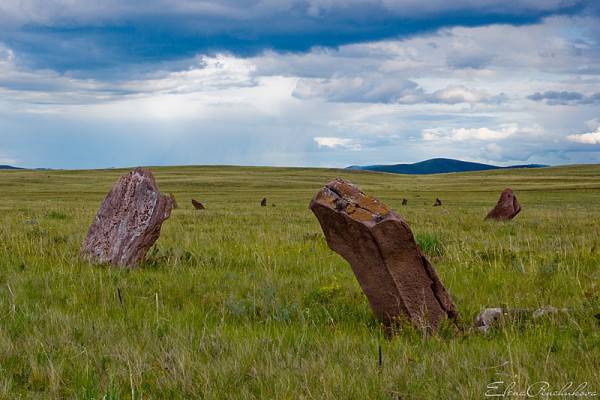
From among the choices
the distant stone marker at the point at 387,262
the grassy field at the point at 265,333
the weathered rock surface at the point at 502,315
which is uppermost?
the distant stone marker at the point at 387,262

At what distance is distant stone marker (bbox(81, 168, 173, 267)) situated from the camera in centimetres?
966

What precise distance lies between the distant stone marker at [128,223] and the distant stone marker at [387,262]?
470 centimetres

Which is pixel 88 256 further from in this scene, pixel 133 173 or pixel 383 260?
pixel 383 260

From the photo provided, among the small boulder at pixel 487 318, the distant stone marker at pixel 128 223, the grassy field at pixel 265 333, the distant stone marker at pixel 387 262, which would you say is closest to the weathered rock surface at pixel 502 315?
the small boulder at pixel 487 318

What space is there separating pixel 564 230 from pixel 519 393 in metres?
14.4

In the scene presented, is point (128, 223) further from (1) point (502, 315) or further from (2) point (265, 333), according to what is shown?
(1) point (502, 315)

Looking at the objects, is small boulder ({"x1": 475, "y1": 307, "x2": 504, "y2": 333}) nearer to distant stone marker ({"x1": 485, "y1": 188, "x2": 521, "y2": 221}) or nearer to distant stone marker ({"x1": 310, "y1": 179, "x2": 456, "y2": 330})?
distant stone marker ({"x1": 310, "y1": 179, "x2": 456, "y2": 330})

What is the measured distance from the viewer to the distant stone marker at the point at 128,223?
9.66 meters

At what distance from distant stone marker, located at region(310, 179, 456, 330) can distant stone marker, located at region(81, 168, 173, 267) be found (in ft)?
15.4

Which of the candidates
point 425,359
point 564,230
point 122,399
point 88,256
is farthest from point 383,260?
point 564,230

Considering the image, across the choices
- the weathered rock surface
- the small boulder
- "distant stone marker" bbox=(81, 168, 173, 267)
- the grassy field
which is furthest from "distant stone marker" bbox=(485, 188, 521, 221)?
the small boulder

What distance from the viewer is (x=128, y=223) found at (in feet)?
32.5

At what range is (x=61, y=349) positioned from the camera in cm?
493

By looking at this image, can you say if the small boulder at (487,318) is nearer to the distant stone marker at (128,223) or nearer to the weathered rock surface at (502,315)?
the weathered rock surface at (502,315)
